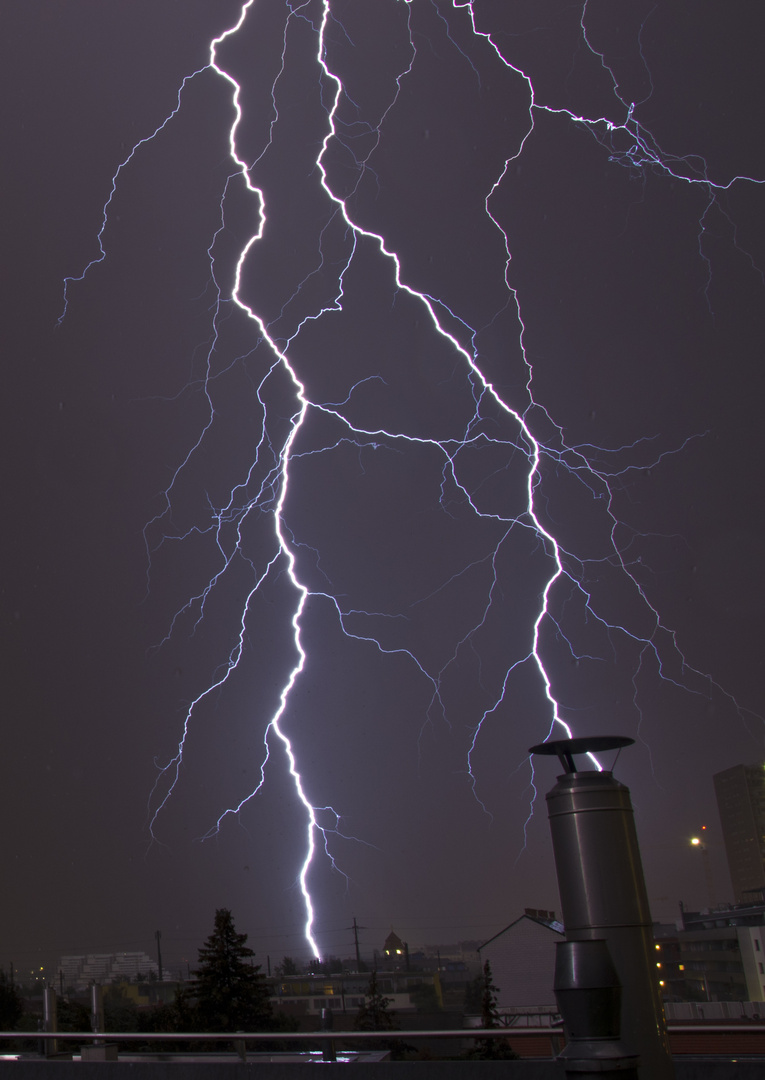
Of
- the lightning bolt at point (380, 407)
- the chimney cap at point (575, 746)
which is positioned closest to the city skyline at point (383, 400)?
the lightning bolt at point (380, 407)

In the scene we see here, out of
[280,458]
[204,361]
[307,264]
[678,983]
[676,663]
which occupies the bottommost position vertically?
[678,983]

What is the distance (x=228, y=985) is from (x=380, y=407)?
223 inches

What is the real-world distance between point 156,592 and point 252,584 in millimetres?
850

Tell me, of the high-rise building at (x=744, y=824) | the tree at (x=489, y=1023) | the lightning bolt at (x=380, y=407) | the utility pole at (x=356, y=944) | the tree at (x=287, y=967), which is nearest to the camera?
→ the tree at (x=489, y=1023)

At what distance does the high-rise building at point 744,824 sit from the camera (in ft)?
21.8

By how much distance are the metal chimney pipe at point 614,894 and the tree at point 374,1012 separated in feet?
19.7

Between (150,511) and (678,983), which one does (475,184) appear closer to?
(150,511)

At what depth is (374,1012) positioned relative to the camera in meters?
6.93

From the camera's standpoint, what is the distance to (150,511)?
23.8ft

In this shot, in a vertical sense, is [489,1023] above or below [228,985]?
below

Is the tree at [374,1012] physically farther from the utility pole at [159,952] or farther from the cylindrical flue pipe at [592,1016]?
the cylindrical flue pipe at [592,1016]

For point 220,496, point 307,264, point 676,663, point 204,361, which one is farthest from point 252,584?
point 676,663

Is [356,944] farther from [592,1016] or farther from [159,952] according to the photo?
[592,1016]

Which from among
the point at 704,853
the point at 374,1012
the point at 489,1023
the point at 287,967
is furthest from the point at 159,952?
the point at 704,853
